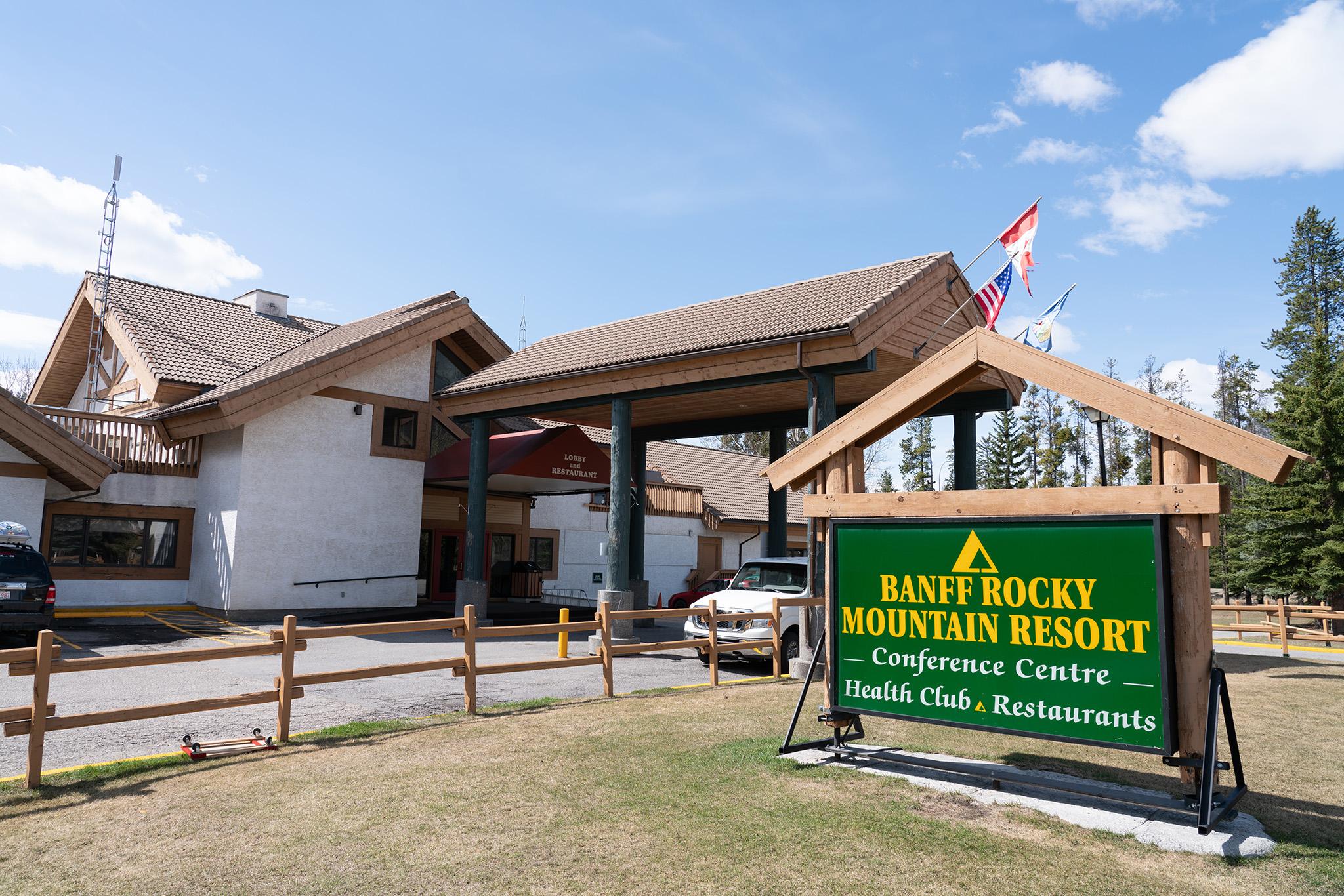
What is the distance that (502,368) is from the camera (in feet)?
68.2

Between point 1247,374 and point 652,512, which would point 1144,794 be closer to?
point 652,512

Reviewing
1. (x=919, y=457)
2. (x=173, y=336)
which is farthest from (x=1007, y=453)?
(x=173, y=336)

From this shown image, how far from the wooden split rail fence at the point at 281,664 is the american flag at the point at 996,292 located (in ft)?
20.2

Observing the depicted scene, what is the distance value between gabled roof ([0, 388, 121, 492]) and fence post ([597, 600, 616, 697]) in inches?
508

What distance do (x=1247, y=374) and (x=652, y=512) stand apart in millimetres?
48993

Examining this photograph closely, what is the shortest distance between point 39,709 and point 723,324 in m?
12.4

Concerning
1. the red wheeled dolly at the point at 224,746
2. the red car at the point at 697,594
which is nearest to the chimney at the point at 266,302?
the red car at the point at 697,594

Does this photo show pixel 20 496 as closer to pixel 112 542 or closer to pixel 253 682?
pixel 112 542

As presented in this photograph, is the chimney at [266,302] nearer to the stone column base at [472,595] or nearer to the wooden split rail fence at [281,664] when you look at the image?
the stone column base at [472,595]

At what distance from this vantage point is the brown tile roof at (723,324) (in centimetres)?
1465

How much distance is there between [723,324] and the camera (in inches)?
663

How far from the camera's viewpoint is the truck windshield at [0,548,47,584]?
13453mm

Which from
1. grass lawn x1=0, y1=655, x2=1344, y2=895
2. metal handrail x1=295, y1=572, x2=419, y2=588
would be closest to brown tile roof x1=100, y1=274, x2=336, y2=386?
metal handrail x1=295, y1=572, x2=419, y2=588

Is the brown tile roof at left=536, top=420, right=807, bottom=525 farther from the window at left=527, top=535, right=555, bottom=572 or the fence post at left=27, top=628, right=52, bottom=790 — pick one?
the fence post at left=27, top=628, right=52, bottom=790
